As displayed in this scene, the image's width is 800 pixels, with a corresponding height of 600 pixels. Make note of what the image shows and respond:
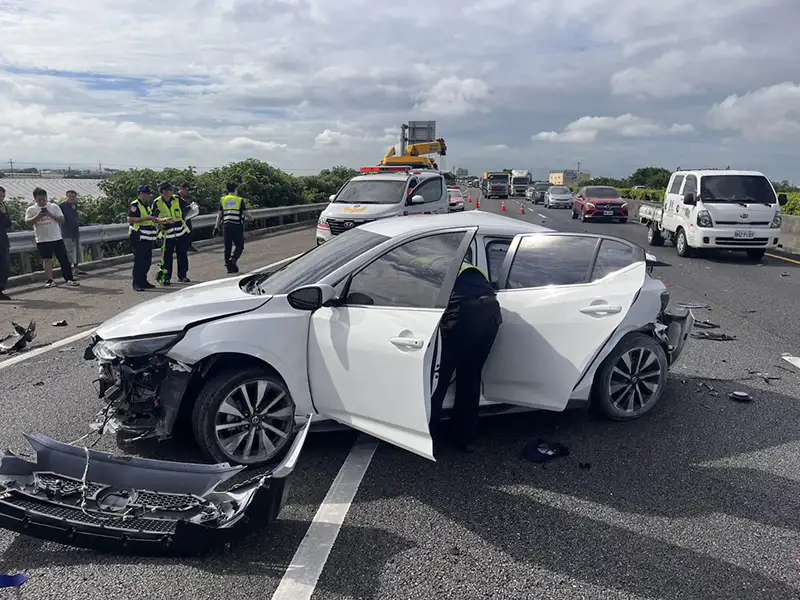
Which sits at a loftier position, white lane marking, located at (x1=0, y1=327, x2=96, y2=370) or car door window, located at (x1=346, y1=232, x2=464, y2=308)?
car door window, located at (x1=346, y1=232, x2=464, y2=308)

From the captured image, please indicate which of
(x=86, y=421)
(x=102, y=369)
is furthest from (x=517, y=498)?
(x=86, y=421)

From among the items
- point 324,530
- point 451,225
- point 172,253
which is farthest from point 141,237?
point 324,530

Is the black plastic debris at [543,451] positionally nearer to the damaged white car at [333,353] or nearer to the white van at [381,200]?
the damaged white car at [333,353]

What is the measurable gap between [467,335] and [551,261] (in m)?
1.23

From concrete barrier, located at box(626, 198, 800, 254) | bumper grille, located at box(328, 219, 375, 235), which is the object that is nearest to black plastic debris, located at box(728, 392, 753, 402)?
bumper grille, located at box(328, 219, 375, 235)

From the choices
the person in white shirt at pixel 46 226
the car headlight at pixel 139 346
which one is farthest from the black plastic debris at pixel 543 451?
the person in white shirt at pixel 46 226

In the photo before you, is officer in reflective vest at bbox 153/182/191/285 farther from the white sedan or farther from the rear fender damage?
the rear fender damage

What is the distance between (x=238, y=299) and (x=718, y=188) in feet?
46.4

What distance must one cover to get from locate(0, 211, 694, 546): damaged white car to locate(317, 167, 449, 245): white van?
965 cm

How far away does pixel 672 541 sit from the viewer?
11.2ft

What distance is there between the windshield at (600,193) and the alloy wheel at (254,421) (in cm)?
2757

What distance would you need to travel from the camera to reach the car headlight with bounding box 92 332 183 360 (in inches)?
159

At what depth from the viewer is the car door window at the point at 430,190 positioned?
51.6ft

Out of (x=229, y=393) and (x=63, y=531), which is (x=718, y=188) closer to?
(x=229, y=393)
